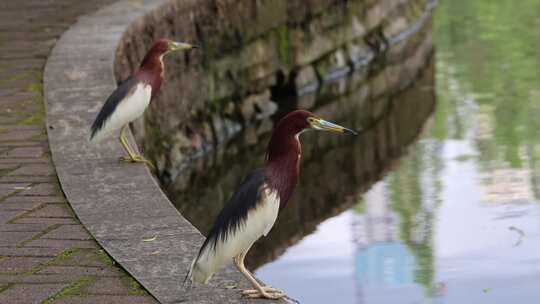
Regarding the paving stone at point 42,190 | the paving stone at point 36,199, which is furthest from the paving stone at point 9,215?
the paving stone at point 42,190

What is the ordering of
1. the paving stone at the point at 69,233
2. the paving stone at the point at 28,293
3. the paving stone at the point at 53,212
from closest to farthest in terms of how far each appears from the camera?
the paving stone at the point at 28,293 → the paving stone at the point at 69,233 → the paving stone at the point at 53,212

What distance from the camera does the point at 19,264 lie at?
5098mm

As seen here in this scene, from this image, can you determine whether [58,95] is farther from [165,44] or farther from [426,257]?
[426,257]

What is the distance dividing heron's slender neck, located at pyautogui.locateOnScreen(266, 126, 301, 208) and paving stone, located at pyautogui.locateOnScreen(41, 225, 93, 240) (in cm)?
108

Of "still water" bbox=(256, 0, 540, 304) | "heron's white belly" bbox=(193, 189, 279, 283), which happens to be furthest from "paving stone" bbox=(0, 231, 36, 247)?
"still water" bbox=(256, 0, 540, 304)

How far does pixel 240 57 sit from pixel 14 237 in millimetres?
6542

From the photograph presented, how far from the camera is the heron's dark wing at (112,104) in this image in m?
6.54

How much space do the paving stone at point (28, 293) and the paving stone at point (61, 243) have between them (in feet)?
1.45

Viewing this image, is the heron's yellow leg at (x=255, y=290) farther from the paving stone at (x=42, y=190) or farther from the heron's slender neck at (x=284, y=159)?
the paving stone at (x=42, y=190)

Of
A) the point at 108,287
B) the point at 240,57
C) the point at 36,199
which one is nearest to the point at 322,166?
the point at 240,57

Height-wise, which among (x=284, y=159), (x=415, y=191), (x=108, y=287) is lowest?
(x=415, y=191)

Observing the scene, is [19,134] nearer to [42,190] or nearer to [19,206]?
[42,190]

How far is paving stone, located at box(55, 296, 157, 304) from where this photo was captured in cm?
459

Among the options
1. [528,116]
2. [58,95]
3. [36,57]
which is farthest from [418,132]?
[58,95]
